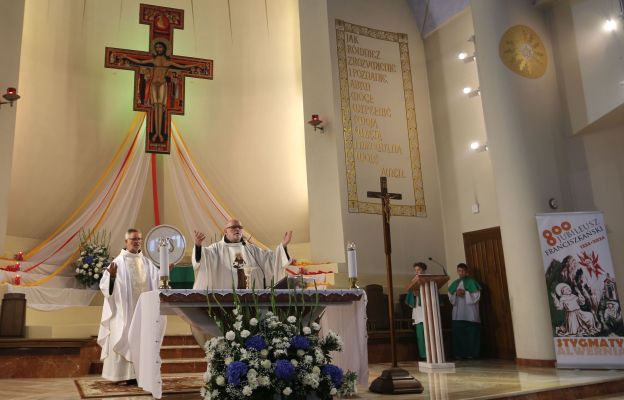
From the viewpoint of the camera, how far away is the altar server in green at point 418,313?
344 inches

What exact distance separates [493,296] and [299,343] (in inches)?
260

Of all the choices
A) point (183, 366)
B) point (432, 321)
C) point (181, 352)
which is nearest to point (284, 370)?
point (432, 321)

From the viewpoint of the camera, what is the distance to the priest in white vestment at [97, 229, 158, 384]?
21.1 ft

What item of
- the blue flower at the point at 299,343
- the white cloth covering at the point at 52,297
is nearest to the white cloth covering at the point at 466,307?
the white cloth covering at the point at 52,297

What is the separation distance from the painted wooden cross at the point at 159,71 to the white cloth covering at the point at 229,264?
5100mm

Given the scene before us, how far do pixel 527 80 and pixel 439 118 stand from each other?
2421mm

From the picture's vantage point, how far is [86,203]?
9758 mm

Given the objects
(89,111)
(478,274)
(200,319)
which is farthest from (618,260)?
(89,111)

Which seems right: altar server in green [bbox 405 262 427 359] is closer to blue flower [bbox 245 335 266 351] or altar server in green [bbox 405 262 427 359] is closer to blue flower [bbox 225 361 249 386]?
blue flower [bbox 245 335 266 351]

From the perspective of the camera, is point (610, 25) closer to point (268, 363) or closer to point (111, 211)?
point (268, 363)

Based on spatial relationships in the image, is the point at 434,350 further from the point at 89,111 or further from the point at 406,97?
the point at 89,111

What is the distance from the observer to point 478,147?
1009cm

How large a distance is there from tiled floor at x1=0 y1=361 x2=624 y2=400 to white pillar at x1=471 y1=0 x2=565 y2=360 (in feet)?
2.46

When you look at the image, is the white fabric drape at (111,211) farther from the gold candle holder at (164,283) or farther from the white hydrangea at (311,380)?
the white hydrangea at (311,380)
